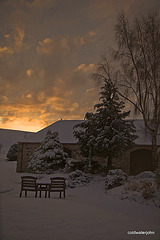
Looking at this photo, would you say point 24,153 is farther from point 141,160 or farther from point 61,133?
point 141,160

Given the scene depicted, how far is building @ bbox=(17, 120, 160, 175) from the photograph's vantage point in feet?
60.1

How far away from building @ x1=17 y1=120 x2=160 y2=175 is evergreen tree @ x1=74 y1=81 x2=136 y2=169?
2.53 meters

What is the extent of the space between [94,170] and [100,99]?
630cm

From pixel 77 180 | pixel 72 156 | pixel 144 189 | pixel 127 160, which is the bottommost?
pixel 77 180

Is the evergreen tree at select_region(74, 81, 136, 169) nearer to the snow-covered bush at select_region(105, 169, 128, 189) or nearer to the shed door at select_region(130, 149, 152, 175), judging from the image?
the snow-covered bush at select_region(105, 169, 128, 189)

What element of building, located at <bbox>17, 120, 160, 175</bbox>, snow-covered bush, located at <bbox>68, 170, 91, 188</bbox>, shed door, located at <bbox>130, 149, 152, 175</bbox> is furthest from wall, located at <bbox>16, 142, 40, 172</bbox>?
shed door, located at <bbox>130, 149, 152, 175</bbox>

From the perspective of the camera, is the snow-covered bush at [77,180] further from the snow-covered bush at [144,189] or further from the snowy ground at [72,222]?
the snowy ground at [72,222]

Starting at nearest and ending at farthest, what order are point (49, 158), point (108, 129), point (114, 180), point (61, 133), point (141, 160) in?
point (114, 180) < point (108, 129) < point (49, 158) < point (141, 160) < point (61, 133)

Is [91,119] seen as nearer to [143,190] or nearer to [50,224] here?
[143,190]

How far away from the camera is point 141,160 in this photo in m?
18.5

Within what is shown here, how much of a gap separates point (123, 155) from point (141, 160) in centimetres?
198

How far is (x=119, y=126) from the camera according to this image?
13.8 metres

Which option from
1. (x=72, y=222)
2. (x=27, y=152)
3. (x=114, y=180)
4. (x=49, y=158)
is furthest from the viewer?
(x=27, y=152)

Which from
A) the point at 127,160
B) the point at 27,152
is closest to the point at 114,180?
the point at 127,160
